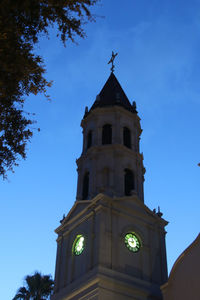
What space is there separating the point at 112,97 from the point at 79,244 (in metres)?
14.3

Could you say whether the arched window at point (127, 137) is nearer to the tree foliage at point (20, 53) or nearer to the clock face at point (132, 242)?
the clock face at point (132, 242)

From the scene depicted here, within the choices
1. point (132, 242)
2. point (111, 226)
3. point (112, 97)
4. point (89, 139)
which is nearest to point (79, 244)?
point (111, 226)

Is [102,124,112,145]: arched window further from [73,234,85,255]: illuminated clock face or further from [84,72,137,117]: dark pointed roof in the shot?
[73,234,85,255]: illuminated clock face

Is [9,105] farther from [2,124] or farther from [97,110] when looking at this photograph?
[97,110]

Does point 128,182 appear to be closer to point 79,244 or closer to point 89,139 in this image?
point 89,139

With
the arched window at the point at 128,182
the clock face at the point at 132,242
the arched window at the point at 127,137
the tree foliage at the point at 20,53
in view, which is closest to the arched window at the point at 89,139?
the arched window at the point at 127,137

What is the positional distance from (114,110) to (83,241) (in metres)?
12.0

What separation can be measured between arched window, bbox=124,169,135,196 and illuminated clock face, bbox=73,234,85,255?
495cm

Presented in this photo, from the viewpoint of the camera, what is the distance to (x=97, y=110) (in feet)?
122

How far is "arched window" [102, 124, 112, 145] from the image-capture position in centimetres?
3541

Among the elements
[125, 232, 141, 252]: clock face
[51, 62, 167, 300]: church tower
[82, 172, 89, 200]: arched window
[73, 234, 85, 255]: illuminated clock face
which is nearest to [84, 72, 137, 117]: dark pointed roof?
[51, 62, 167, 300]: church tower

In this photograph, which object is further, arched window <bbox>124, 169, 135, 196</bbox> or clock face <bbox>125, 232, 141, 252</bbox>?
arched window <bbox>124, 169, 135, 196</bbox>

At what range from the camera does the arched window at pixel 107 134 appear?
35406 millimetres

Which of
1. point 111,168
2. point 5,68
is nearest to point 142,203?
point 111,168
